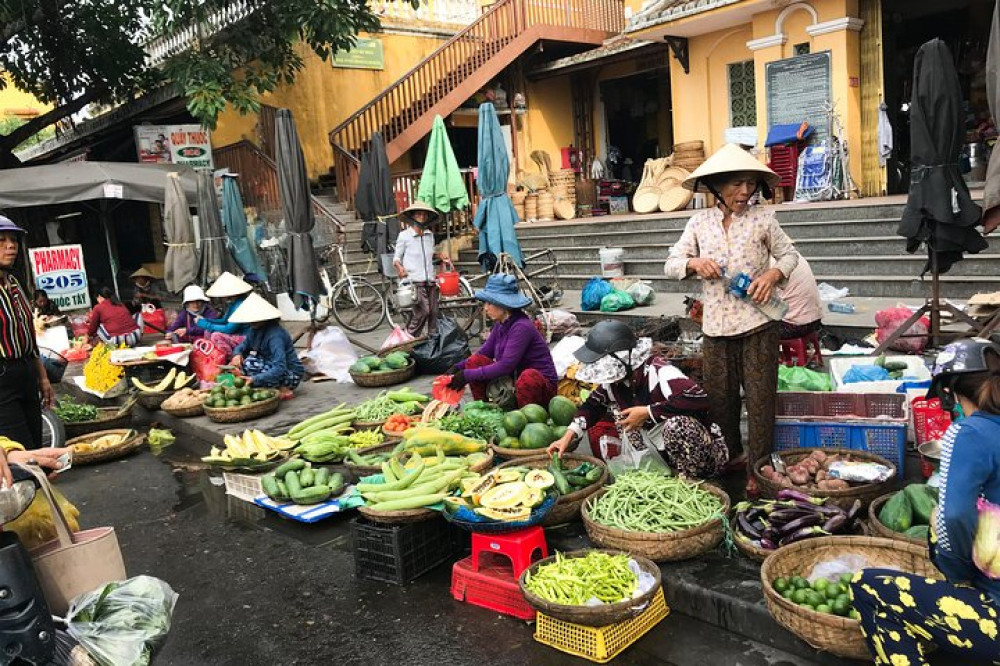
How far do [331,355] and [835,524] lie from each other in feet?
23.3

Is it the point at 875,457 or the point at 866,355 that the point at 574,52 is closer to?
the point at 866,355

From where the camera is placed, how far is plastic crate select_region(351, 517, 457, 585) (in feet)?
14.1

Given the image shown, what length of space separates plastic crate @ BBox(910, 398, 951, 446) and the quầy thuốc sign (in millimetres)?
14469

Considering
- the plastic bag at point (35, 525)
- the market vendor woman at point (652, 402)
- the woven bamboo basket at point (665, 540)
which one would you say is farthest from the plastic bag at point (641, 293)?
the plastic bag at point (35, 525)

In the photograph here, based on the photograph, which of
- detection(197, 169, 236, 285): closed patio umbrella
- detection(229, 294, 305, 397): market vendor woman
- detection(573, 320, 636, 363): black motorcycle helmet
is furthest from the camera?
detection(197, 169, 236, 285): closed patio umbrella

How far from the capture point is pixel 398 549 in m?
4.28

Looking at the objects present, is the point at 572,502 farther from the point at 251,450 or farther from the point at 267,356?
the point at 267,356

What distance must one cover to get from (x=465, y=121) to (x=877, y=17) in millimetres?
9552

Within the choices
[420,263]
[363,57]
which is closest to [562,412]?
[420,263]

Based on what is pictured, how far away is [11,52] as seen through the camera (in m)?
16.2

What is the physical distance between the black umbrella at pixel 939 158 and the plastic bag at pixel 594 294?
4782mm

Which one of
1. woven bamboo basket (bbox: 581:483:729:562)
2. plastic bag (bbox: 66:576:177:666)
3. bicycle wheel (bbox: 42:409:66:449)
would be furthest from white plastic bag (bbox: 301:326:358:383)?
plastic bag (bbox: 66:576:177:666)

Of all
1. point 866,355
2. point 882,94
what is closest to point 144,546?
point 866,355

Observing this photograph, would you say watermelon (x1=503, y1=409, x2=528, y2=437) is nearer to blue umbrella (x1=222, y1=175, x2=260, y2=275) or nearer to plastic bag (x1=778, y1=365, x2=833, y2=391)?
plastic bag (x1=778, y1=365, x2=833, y2=391)
